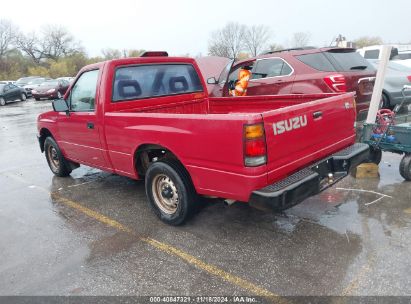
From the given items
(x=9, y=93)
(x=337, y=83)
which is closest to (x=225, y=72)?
(x=337, y=83)

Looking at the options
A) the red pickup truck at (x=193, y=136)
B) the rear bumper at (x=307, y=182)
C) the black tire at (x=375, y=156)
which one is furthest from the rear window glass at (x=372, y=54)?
the rear bumper at (x=307, y=182)

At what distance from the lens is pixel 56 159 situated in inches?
241

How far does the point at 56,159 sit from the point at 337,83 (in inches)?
199

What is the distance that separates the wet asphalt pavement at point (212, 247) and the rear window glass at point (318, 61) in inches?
98.5

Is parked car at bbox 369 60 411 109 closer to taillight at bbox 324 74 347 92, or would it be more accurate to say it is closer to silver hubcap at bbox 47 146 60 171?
taillight at bbox 324 74 347 92

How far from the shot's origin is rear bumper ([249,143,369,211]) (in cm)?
297

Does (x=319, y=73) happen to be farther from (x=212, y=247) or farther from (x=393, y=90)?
(x=212, y=247)

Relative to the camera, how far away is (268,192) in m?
2.98

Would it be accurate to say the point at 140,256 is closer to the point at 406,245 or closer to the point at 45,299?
the point at 45,299

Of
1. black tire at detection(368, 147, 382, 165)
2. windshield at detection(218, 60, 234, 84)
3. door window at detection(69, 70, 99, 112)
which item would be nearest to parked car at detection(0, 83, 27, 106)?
windshield at detection(218, 60, 234, 84)

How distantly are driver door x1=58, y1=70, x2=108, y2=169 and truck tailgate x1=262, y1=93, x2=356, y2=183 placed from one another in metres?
2.35

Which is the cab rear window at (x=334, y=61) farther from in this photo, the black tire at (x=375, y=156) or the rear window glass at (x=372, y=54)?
the rear window glass at (x=372, y=54)

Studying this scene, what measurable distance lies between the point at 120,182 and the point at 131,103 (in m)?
1.65

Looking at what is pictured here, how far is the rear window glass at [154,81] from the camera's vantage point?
14.6 ft
